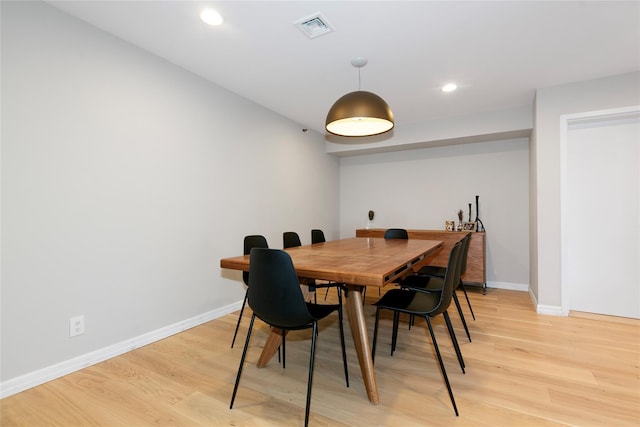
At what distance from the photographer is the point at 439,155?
189 inches

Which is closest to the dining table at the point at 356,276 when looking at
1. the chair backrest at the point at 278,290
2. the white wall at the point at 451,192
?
the chair backrest at the point at 278,290

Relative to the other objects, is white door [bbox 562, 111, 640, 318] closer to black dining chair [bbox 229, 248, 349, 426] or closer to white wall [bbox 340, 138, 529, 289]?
white wall [bbox 340, 138, 529, 289]

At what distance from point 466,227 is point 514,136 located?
4.58 ft

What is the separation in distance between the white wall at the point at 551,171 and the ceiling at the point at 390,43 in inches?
5.1

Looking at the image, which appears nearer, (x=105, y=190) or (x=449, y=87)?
(x=105, y=190)

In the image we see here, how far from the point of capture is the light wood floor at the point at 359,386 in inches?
61.8

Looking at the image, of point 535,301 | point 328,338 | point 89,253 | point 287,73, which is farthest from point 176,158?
point 535,301

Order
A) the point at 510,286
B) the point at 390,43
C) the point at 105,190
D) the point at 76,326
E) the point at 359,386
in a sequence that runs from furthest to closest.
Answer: the point at 510,286 → the point at 390,43 → the point at 105,190 → the point at 76,326 → the point at 359,386

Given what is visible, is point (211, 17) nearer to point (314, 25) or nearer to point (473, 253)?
point (314, 25)

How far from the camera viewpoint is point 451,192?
4699 millimetres

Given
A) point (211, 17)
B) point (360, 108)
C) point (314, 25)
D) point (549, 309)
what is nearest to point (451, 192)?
point (549, 309)

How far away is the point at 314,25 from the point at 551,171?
A: 2.80 meters

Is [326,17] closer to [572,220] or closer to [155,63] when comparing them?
[155,63]

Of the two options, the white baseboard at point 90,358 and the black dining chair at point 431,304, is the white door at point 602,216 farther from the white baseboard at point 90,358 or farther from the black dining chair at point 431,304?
the white baseboard at point 90,358
